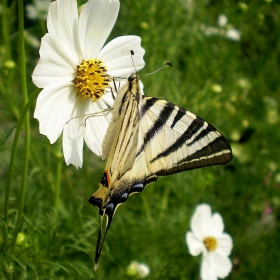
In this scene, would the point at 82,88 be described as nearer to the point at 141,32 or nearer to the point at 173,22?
the point at 141,32

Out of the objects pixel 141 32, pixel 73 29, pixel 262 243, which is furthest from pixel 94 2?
pixel 262 243

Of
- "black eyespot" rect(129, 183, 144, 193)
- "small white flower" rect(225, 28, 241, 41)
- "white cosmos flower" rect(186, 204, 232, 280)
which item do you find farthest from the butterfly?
"small white flower" rect(225, 28, 241, 41)

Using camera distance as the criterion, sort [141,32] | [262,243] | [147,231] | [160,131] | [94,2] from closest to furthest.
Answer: [94,2], [160,131], [147,231], [141,32], [262,243]

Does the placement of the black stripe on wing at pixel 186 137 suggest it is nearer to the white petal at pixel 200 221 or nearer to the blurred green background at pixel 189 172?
the blurred green background at pixel 189 172

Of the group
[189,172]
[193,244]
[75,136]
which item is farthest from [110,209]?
[189,172]

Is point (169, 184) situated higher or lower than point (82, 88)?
lower

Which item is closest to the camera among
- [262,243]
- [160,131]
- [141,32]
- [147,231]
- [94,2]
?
[94,2]

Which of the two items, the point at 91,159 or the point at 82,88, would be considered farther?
the point at 91,159
